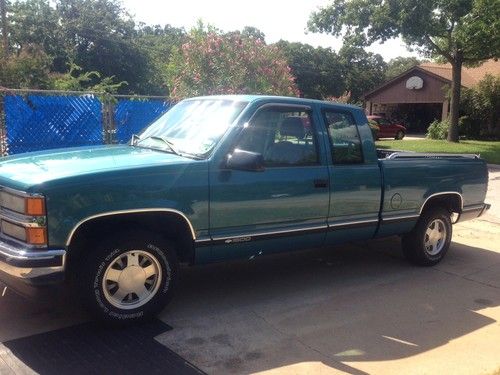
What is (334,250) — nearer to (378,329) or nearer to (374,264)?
(374,264)

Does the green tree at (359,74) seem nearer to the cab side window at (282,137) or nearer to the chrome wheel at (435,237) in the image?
the chrome wheel at (435,237)

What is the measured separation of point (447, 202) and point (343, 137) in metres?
1.95

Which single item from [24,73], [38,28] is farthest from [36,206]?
[38,28]

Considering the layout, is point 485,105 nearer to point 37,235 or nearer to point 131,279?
point 131,279

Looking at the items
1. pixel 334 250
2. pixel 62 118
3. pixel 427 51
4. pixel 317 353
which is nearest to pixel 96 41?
pixel 427 51

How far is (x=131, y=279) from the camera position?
4215mm

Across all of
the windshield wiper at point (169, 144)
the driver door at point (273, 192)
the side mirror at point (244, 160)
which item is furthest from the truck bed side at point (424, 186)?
the windshield wiper at point (169, 144)

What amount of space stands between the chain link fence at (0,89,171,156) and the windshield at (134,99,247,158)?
5205 mm

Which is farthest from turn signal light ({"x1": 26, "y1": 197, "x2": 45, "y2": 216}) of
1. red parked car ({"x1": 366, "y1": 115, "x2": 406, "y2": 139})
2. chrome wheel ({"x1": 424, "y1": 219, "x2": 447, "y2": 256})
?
red parked car ({"x1": 366, "y1": 115, "x2": 406, "y2": 139})

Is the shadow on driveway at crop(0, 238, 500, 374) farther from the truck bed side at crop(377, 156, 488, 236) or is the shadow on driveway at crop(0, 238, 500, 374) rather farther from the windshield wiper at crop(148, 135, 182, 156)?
the windshield wiper at crop(148, 135, 182, 156)

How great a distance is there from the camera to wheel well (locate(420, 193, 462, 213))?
6234mm

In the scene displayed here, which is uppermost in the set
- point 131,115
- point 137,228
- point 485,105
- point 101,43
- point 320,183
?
point 101,43

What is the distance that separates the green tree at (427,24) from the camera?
21.4 meters

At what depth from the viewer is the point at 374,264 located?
6414mm
